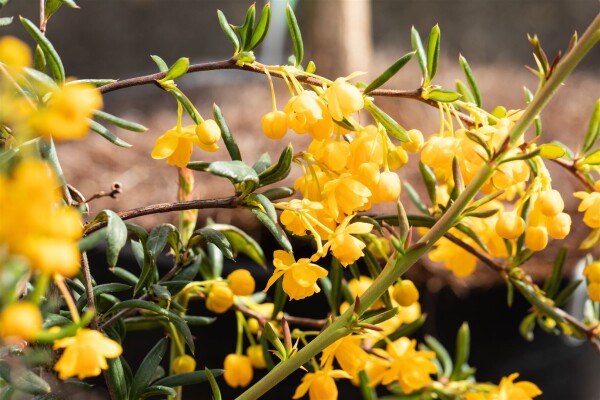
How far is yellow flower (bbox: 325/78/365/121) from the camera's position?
19.0 inches

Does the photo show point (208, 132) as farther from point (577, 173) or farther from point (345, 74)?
point (345, 74)

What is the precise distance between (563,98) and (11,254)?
2.45 meters

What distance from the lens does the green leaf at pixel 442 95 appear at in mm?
525

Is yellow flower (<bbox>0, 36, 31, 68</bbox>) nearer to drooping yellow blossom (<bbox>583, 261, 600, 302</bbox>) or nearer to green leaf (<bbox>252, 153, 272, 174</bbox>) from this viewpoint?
green leaf (<bbox>252, 153, 272, 174</bbox>)

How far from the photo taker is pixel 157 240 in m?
0.55

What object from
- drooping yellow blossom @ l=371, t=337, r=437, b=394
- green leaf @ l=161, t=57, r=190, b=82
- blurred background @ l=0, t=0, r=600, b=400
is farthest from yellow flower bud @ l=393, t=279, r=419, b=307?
blurred background @ l=0, t=0, r=600, b=400

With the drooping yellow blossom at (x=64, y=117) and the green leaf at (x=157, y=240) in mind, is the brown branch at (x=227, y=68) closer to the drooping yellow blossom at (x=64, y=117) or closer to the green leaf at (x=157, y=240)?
the green leaf at (x=157, y=240)

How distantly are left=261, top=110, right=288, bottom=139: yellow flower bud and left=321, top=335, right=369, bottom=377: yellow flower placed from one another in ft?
0.48

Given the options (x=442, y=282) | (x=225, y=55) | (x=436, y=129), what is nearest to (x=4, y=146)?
(x=442, y=282)

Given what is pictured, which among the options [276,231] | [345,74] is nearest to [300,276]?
[276,231]

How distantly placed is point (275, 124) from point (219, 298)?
17 centimetres

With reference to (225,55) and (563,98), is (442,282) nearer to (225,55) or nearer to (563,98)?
(563,98)

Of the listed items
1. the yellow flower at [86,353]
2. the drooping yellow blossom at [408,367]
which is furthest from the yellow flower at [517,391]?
the yellow flower at [86,353]

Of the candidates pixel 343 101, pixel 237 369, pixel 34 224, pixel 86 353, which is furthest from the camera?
pixel 237 369
